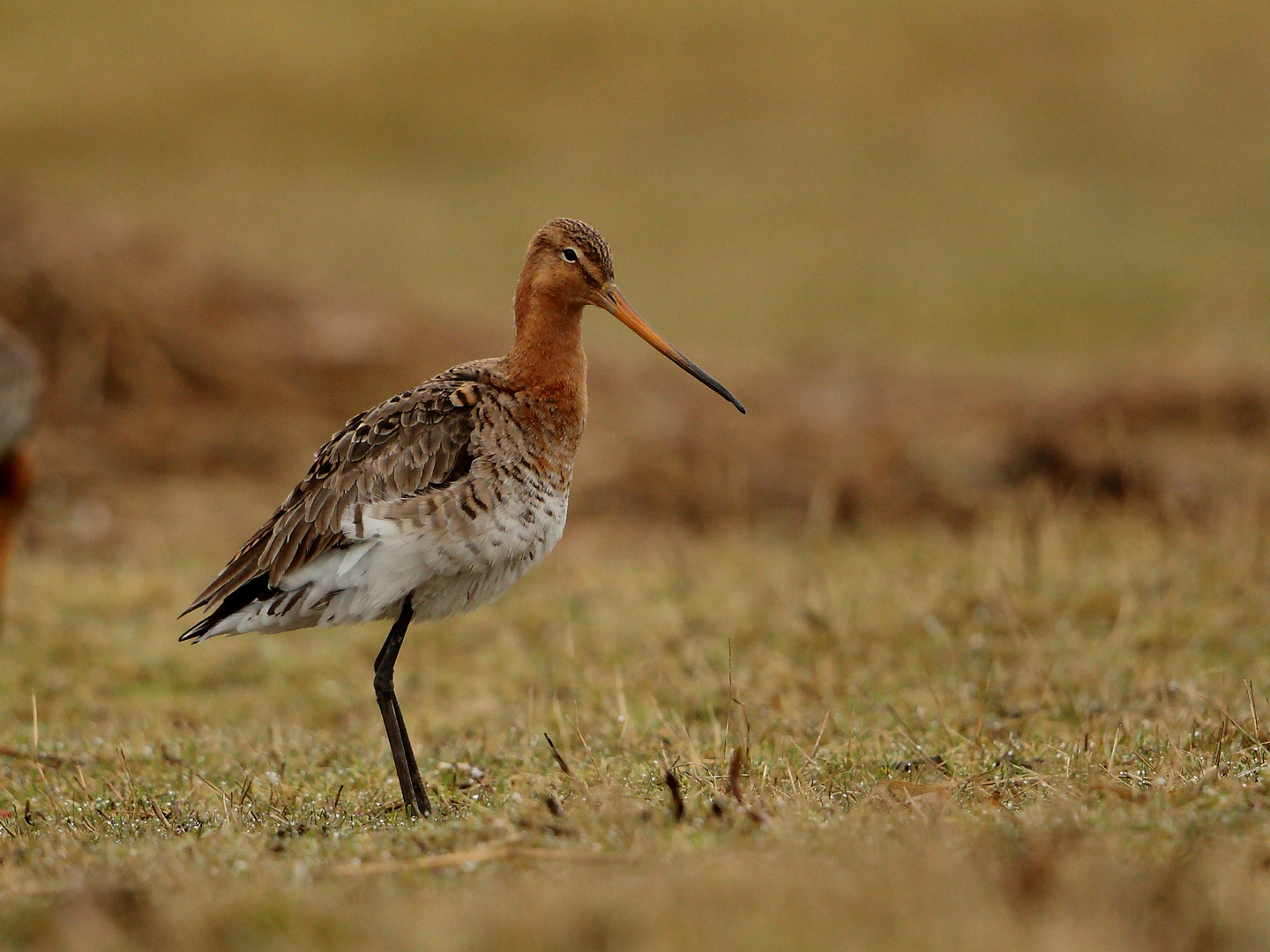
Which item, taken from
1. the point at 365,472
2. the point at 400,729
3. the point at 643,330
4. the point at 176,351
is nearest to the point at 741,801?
the point at 400,729

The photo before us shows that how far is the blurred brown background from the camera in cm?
1215

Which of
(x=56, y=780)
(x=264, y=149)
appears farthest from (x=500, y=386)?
(x=264, y=149)

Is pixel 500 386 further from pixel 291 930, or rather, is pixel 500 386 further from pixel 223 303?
pixel 223 303

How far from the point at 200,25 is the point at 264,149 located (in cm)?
515

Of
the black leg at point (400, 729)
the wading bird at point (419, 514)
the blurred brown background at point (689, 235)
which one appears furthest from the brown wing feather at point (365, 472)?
the blurred brown background at point (689, 235)

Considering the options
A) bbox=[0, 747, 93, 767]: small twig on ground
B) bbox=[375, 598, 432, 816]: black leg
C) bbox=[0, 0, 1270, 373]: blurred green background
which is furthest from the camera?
bbox=[0, 0, 1270, 373]: blurred green background

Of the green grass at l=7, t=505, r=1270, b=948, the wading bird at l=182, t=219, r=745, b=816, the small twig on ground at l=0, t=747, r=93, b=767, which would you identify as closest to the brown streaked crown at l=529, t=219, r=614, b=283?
the wading bird at l=182, t=219, r=745, b=816

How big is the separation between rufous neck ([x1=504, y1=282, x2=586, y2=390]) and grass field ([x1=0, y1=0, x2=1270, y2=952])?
4.53ft

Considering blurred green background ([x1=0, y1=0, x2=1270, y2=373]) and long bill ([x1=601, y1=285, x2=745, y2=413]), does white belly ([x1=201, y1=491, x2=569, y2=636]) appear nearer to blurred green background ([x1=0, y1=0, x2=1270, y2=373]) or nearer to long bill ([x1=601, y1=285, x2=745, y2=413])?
long bill ([x1=601, y1=285, x2=745, y2=413])

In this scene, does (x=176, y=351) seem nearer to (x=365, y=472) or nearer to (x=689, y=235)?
(x=365, y=472)

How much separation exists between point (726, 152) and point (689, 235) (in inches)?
152

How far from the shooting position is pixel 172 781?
209 inches

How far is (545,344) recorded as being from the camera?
210 inches

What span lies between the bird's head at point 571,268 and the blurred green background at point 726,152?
1255cm
